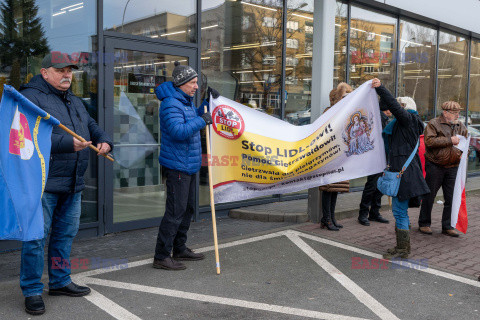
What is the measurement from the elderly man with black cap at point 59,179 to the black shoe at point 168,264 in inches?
34.0

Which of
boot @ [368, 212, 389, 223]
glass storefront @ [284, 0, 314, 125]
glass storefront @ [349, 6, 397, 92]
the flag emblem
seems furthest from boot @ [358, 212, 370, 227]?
the flag emblem

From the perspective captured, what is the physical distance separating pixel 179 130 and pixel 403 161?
8.59 ft

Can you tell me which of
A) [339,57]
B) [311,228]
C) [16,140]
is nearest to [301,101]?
[339,57]

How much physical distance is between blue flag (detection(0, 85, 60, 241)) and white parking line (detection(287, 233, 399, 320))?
9.18ft

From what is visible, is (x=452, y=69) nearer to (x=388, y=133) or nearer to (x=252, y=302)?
(x=388, y=133)

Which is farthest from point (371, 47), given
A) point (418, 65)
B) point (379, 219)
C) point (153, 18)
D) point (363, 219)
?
point (153, 18)

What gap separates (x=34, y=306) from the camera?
12.4 feet

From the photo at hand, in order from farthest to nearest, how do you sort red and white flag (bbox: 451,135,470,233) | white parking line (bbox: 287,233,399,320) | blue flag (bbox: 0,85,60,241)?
red and white flag (bbox: 451,135,470,233)
white parking line (bbox: 287,233,399,320)
blue flag (bbox: 0,85,60,241)

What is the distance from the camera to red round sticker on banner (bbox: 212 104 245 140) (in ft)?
17.1

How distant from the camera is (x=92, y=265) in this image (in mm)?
5023

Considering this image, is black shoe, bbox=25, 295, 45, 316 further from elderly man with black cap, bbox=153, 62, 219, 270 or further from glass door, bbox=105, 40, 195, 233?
glass door, bbox=105, 40, 195, 233

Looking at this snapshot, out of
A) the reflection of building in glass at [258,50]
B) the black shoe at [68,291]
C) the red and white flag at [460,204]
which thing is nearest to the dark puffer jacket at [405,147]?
the red and white flag at [460,204]

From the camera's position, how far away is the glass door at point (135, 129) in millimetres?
6367

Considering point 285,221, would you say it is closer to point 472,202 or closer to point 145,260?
point 145,260
